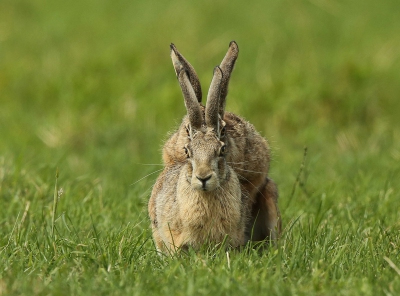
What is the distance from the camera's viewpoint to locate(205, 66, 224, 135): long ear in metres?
5.61

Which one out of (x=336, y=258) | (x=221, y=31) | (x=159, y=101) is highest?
(x=221, y=31)

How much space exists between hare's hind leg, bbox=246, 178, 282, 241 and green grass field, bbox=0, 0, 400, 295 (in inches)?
9.0

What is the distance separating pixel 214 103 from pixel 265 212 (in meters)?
1.40

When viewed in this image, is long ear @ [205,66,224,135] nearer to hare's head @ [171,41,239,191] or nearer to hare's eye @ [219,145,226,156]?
hare's head @ [171,41,239,191]

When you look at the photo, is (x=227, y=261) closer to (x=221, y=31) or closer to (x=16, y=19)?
(x=221, y=31)

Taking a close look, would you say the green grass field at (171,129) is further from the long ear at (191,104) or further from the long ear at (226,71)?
the long ear at (226,71)

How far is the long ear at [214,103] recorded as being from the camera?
18.4ft

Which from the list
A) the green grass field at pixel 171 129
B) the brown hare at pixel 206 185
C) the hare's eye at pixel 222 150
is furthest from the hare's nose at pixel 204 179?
the green grass field at pixel 171 129

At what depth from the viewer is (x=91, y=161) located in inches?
400

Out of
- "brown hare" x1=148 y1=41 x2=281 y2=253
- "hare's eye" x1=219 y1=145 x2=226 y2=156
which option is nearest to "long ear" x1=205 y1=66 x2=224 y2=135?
"brown hare" x1=148 y1=41 x2=281 y2=253

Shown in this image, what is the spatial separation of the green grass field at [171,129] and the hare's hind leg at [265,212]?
0.75 feet

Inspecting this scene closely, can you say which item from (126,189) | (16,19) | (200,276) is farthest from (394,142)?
(16,19)

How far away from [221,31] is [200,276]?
11.4 m

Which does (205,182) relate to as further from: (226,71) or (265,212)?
(265,212)
